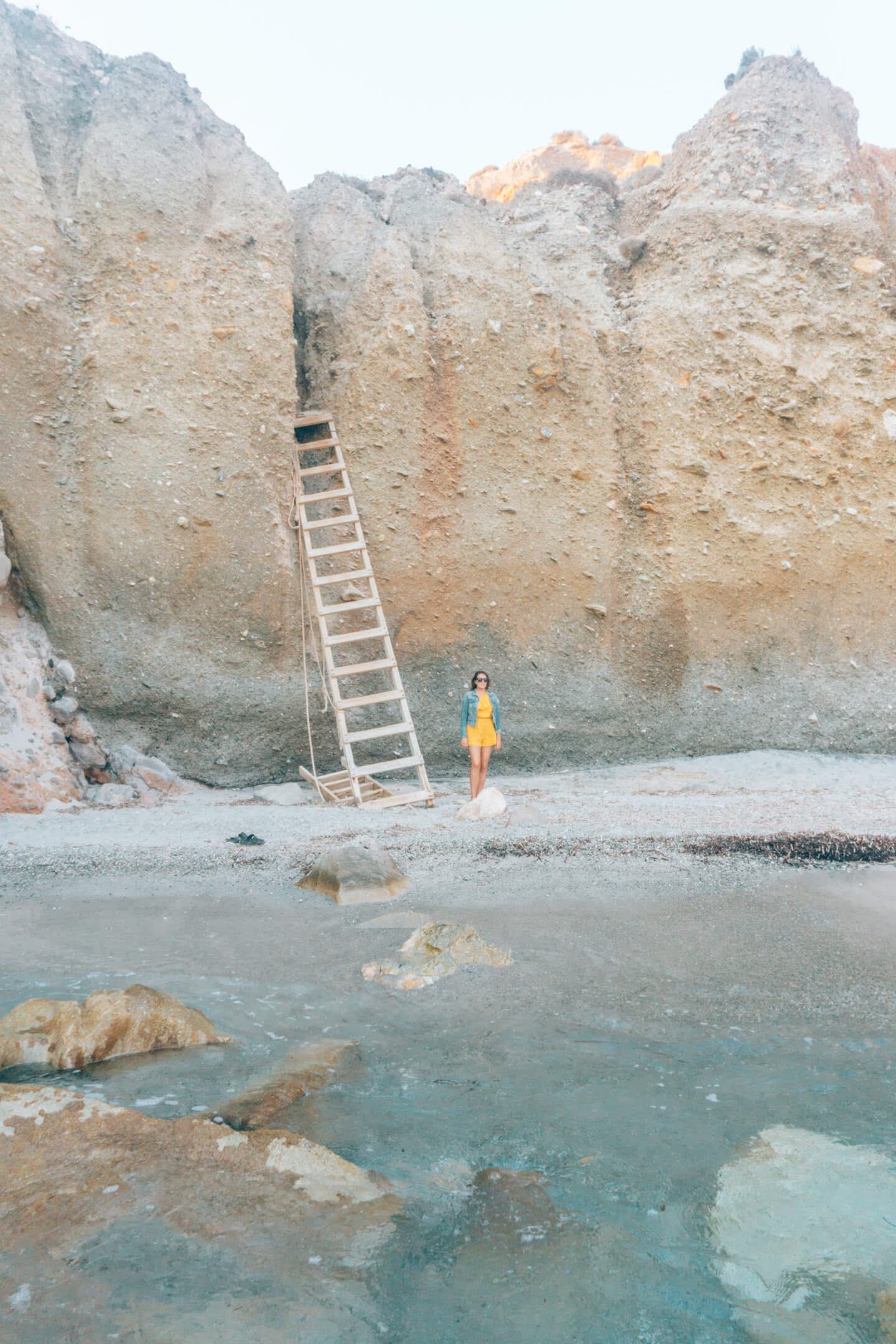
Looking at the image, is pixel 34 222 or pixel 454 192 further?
pixel 454 192

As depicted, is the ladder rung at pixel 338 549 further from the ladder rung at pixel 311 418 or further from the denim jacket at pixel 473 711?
the denim jacket at pixel 473 711

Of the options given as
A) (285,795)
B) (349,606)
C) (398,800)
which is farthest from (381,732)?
(349,606)

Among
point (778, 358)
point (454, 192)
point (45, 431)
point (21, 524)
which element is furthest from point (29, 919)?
point (454, 192)

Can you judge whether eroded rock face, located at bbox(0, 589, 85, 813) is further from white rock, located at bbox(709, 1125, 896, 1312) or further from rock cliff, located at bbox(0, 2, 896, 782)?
white rock, located at bbox(709, 1125, 896, 1312)

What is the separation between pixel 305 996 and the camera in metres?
2.81

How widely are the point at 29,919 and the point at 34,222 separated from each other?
674 centimetres

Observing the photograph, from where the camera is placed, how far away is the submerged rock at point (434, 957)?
2939 millimetres

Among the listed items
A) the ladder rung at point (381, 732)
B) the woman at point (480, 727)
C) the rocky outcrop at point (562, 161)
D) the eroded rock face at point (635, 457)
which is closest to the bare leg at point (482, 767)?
the woman at point (480, 727)

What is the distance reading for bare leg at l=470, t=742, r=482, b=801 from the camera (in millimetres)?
6598

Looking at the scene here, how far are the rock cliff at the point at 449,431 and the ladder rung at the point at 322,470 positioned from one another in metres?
0.23

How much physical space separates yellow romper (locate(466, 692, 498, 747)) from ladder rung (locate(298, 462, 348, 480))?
2.74 metres

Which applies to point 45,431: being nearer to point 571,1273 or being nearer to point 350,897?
point 350,897

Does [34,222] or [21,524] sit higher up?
[34,222]

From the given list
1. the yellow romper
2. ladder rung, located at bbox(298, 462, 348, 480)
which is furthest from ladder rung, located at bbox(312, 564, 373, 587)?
the yellow romper
